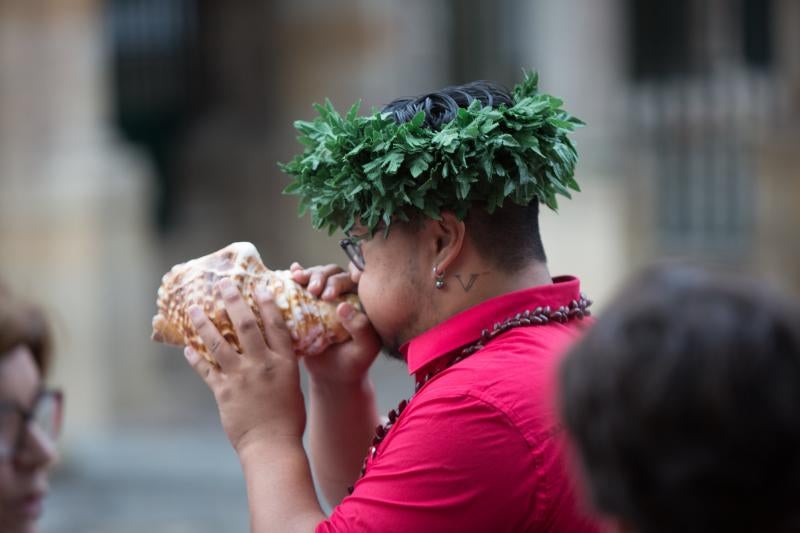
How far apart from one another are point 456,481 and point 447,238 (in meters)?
0.47

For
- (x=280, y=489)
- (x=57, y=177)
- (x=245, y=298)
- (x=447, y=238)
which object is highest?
(x=447, y=238)

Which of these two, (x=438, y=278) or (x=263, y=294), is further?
(x=263, y=294)

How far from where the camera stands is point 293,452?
2.42 meters

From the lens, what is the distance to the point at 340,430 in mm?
2803

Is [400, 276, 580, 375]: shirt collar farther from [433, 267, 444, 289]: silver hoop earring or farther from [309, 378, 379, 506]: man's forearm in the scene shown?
[309, 378, 379, 506]: man's forearm

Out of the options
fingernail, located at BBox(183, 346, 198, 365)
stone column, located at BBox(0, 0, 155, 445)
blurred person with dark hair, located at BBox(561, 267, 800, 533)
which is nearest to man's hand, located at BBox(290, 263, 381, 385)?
fingernail, located at BBox(183, 346, 198, 365)

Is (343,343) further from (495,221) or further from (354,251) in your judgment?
(495,221)

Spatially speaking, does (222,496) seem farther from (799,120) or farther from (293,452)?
(293,452)

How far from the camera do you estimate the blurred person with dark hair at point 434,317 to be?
2178 millimetres

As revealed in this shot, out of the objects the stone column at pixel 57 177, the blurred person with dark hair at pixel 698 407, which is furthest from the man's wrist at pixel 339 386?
the stone column at pixel 57 177

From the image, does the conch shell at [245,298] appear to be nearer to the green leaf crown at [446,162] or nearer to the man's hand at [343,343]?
the man's hand at [343,343]

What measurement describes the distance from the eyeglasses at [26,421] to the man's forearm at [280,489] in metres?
0.92

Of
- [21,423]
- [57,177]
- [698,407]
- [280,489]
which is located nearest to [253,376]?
[280,489]

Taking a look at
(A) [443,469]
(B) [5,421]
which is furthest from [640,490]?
(B) [5,421]
